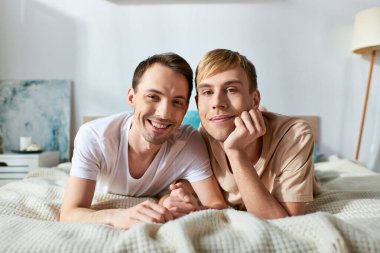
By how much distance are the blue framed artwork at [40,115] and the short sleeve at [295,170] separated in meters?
2.42

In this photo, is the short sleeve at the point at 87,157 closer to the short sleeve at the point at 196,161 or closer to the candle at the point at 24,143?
the short sleeve at the point at 196,161

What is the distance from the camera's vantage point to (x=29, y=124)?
3.14 m

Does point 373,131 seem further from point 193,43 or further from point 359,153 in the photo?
point 193,43

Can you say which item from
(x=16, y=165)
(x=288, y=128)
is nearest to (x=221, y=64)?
(x=288, y=128)

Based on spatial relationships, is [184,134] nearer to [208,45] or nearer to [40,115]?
[208,45]

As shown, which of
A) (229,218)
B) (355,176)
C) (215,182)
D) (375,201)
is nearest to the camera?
(229,218)

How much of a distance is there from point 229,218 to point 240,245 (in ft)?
0.61

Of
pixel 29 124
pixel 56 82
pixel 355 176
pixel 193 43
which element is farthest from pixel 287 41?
pixel 29 124

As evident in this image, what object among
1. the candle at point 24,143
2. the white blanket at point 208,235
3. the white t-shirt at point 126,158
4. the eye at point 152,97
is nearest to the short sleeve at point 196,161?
the white t-shirt at point 126,158

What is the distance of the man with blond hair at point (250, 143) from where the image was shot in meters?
1.09

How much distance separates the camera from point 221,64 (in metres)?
1.21

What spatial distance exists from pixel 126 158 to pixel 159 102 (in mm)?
256

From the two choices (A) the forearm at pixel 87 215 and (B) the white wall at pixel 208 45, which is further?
(B) the white wall at pixel 208 45

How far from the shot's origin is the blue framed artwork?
3129 millimetres
